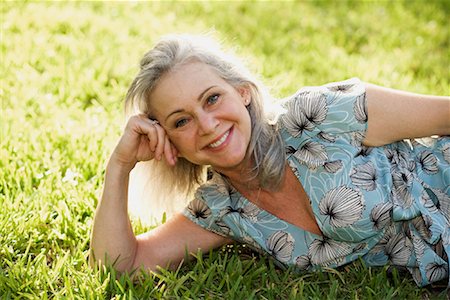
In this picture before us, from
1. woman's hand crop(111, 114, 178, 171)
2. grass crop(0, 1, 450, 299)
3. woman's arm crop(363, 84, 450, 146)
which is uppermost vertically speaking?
woman's hand crop(111, 114, 178, 171)

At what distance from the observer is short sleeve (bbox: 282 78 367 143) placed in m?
2.94

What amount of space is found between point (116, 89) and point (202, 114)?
6.87ft

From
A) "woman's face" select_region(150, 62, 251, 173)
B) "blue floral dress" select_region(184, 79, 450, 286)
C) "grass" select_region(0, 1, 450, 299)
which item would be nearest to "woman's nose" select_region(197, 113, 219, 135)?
"woman's face" select_region(150, 62, 251, 173)

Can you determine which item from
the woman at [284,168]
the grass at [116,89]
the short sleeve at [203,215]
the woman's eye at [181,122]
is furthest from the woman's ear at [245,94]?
the grass at [116,89]

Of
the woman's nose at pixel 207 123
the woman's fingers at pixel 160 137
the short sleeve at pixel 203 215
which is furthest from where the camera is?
the short sleeve at pixel 203 215

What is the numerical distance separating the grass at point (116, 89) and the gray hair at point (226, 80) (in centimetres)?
40

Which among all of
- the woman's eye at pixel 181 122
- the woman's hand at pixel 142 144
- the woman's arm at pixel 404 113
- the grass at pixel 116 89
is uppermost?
the woman's eye at pixel 181 122

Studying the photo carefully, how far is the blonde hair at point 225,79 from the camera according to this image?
285cm

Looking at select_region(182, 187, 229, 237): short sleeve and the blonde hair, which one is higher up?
the blonde hair

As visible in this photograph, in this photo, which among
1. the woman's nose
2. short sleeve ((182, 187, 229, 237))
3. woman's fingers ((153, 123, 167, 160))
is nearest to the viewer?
the woman's nose

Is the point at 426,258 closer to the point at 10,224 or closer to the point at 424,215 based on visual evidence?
the point at 424,215

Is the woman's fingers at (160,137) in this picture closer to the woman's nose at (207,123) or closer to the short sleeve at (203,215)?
the woman's nose at (207,123)

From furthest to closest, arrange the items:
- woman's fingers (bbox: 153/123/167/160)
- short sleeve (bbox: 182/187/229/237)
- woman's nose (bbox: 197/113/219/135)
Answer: short sleeve (bbox: 182/187/229/237), woman's fingers (bbox: 153/123/167/160), woman's nose (bbox: 197/113/219/135)

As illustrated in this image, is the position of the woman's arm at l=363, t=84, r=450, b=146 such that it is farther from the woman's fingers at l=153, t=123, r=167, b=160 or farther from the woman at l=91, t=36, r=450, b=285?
the woman's fingers at l=153, t=123, r=167, b=160
